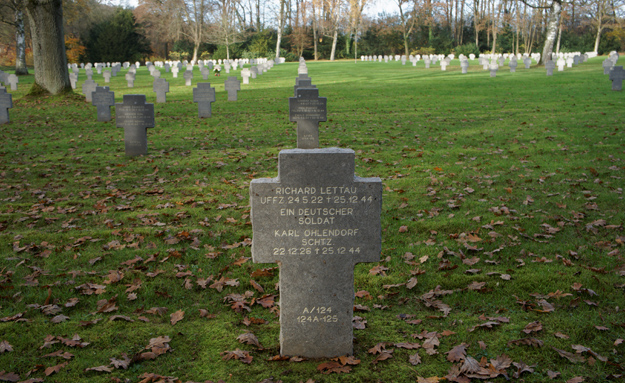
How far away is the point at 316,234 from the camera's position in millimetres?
3646

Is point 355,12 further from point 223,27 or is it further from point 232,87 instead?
point 232,87

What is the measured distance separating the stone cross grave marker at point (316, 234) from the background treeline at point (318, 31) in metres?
48.8

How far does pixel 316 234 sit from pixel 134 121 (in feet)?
29.8

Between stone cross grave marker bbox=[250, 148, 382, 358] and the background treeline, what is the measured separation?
48.8 m

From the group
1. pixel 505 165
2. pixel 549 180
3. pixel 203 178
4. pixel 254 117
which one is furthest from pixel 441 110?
pixel 203 178

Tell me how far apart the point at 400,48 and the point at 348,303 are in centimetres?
8198

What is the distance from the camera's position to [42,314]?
448cm

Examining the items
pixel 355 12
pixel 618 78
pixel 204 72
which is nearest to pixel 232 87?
pixel 204 72

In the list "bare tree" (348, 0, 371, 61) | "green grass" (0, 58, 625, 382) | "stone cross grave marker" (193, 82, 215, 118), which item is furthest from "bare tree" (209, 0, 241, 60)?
"green grass" (0, 58, 625, 382)

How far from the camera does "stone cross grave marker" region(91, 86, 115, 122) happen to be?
16.9 m

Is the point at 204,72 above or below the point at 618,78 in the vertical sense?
above

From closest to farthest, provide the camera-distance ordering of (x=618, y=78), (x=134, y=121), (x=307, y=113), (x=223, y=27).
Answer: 1. (x=134, y=121)
2. (x=307, y=113)
3. (x=618, y=78)
4. (x=223, y=27)

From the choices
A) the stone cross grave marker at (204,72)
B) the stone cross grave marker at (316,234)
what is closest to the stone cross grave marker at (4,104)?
the stone cross grave marker at (316,234)

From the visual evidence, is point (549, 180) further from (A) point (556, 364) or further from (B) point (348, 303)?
Answer: (B) point (348, 303)
